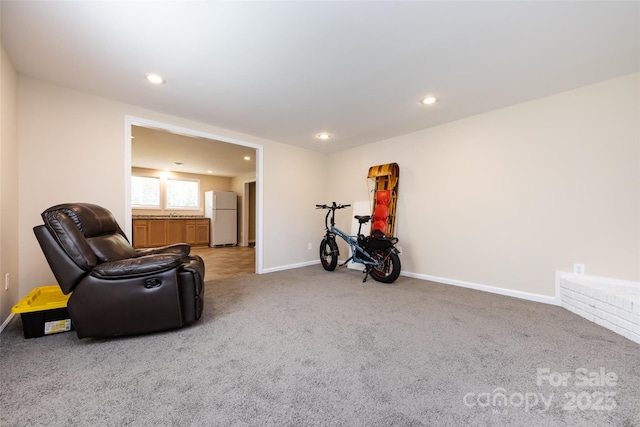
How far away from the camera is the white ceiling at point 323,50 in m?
1.51

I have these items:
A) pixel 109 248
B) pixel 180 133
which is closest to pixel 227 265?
pixel 180 133

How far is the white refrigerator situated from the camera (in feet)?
23.3

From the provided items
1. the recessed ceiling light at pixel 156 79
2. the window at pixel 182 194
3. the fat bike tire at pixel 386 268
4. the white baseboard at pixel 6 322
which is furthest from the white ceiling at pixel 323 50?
the window at pixel 182 194

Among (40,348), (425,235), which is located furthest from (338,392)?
(425,235)

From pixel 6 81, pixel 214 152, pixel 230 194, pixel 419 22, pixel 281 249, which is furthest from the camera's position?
pixel 230 194

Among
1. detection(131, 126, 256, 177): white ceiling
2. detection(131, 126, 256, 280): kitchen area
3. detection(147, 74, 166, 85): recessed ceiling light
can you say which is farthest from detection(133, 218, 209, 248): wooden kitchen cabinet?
detection(147, 74, 166, 85): recessed ceiling light

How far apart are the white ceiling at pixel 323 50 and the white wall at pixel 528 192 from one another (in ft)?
1.00

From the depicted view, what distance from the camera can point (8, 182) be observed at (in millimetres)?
1976

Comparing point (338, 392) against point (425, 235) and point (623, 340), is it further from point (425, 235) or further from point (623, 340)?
point (425, 235)

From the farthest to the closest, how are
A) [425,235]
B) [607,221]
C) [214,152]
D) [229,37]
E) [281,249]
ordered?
[214,152] → [281,249] → [425,235] → [607,221] → [229,37]

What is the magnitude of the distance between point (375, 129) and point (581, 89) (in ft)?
6.86

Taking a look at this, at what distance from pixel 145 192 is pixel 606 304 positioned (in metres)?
8.59

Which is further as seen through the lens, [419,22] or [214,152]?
[214,152]

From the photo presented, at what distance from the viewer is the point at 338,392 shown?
4.17 feet
